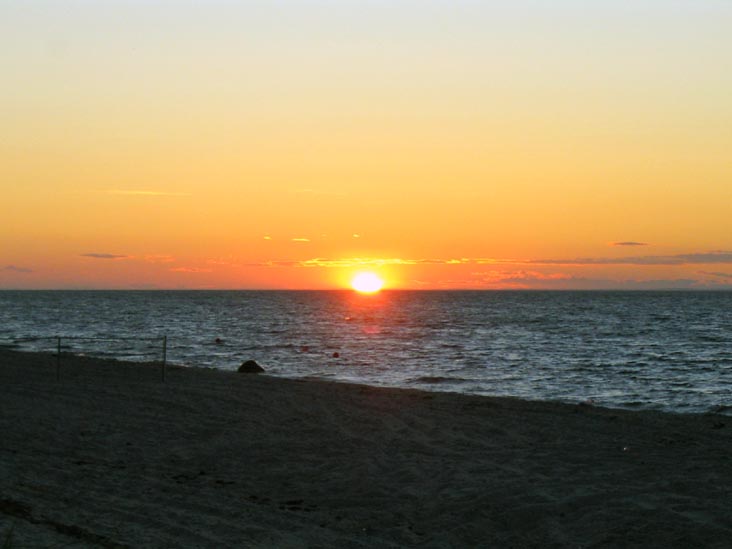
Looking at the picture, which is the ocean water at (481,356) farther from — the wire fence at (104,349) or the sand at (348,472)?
the sand at (348,472)

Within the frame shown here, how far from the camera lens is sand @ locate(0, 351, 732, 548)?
31.8 feet

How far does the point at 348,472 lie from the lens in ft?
42.9

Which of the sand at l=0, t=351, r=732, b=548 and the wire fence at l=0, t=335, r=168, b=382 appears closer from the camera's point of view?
the sand at l=0, t=351, r=732, b=548

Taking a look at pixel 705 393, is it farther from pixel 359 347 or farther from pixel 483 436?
pixel 359 347

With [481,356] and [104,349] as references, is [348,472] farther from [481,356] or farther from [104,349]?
[104,349]

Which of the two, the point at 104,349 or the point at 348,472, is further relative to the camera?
the point at 104,349

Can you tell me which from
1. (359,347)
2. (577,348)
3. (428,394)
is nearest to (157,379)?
(428,394)

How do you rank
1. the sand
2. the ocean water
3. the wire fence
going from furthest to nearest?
the wire fence < the ocean water < the sand

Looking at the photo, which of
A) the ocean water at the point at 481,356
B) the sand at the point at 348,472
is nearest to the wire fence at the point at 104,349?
the ocean water at the point at 481,356

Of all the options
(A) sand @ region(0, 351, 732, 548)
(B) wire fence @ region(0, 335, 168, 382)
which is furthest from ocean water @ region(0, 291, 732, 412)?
(A) sand @ region(0, 351, 732, 548)

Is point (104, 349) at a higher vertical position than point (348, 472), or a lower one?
lower

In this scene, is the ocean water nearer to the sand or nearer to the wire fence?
the wire fence

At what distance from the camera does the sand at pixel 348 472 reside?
968cm

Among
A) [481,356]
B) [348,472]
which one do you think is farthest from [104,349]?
[348,472]
